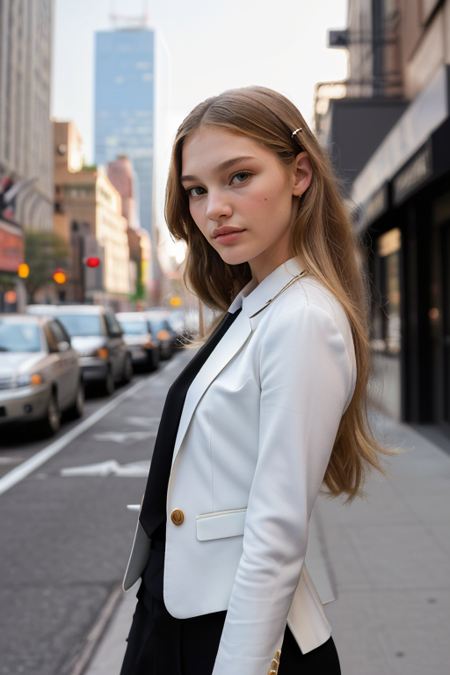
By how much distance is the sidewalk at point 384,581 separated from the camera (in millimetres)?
3266

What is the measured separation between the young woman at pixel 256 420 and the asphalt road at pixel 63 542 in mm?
2311

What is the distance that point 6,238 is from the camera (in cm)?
4528

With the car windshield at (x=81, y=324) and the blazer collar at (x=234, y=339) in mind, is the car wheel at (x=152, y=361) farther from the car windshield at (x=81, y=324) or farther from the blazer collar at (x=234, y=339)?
the blazer collar at (x=234, y=339)

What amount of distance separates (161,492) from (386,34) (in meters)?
13.8

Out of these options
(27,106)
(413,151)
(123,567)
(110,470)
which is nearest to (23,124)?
(27,106)

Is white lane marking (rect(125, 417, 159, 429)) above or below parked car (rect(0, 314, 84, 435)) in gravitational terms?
below

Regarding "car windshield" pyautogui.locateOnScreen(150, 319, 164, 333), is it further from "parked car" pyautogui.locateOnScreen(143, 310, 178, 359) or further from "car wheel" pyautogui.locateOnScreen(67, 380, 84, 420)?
"car wheel" pyautogui.locateOnScreen(67, 380, 84, 420)

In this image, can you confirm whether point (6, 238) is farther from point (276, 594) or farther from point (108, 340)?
point (276, 594)

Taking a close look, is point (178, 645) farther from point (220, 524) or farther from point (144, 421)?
point (144, 421)

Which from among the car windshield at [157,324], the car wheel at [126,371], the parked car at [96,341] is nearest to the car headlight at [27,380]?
the parked car at [96,341]

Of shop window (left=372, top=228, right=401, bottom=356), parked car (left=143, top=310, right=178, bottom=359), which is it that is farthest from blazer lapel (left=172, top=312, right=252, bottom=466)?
parked car (left=143, top=310, right=178, bottom=359)

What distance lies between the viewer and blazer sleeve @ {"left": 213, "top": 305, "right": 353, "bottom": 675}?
1250 millimetres

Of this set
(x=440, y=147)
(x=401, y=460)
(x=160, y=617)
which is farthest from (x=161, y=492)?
(x=401, y=460)

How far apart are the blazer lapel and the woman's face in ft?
0.50
